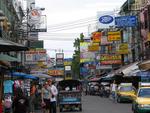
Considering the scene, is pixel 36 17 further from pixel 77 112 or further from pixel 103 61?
pixel 77 112

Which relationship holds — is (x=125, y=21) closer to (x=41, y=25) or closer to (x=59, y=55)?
(x=41, y=25)

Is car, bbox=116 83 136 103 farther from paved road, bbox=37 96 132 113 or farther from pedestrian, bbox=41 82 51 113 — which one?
pedestrian, bbox=41 82 51 113

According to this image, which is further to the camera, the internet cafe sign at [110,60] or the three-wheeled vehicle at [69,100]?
the internet cafe sign at [110,60]

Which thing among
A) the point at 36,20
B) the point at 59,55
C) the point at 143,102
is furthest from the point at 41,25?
the point at 59,55

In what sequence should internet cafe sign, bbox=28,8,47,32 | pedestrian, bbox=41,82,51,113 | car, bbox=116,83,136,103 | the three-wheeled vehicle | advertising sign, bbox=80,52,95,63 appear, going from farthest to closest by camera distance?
1. advertising sign, bbox=80,52,95,63
2. internet cafe sign, bbox=28,8,47,32
3. car, bbox=116,83,136,103
4. the three-wheeled vehicle
5. pedestrian, bbox=41,82,51,113

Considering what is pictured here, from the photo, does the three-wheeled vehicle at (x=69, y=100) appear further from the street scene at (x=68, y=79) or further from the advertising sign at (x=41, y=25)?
the advertising sign at (x=41, y=25)

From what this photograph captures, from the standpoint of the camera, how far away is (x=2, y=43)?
1543 centimetres

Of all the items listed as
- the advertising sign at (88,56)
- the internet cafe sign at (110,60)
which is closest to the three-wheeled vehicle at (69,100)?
the internet cafe sign at (110,60)

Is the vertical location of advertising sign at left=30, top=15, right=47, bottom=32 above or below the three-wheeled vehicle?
above

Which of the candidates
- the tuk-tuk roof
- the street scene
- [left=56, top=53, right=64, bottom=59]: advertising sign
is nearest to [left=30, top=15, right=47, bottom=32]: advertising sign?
the street scene

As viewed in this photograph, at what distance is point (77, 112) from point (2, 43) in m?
21.6

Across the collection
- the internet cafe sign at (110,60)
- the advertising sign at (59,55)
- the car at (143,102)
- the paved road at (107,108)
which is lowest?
the paved road at (107,108)

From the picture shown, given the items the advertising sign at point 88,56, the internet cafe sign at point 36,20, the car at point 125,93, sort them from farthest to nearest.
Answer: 1. the advertising sign at point 88,56
2. the internet cafe sign at point 36,20
3. the car at point 125,93

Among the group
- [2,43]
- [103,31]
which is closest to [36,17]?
[103,31]
